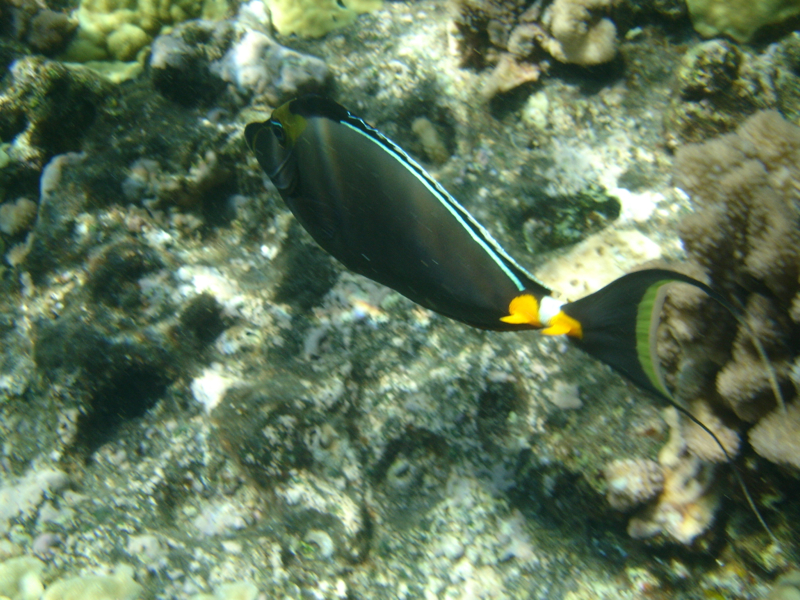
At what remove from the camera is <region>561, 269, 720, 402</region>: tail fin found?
3.61 feet

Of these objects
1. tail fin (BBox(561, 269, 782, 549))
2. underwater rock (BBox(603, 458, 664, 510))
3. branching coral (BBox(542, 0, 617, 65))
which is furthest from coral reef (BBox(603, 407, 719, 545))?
branching coral (BBox(542, 0, 617, 65))

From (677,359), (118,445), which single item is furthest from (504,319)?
(118,445)

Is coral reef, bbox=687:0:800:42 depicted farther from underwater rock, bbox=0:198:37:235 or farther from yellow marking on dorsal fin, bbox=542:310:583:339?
underwater rock, bbox=0:198:37:235

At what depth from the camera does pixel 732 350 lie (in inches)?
71.2

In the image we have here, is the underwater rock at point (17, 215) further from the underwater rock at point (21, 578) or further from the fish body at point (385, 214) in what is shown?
the fish body at point (385, 214)

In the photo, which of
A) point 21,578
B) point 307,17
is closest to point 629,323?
point 21,578

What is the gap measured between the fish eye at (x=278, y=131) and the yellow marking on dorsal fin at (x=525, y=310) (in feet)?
2.77

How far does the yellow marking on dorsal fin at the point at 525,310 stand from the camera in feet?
3.86

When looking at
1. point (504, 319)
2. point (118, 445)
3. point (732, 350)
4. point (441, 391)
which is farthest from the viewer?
point (118, 445)

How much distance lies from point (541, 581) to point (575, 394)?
798 mm

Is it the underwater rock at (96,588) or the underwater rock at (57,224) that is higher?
the underwater rock at (57,224)

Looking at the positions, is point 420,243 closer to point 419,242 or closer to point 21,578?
point 419,242

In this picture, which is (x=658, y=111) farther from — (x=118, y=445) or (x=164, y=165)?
(x=118, y=445)

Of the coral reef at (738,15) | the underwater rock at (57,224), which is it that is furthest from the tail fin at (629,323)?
Result: the coral reef at (738,15)
